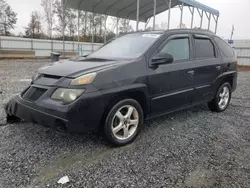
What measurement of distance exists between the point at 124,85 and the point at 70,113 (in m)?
0.86

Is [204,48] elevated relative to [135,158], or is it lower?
elevated

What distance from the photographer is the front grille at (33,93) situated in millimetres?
3023

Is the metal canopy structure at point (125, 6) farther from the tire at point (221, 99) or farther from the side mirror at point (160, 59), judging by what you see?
the side mirror at point (160, 59)

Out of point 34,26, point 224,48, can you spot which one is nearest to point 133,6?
point 224,48

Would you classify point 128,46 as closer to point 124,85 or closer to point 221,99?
point 124,85

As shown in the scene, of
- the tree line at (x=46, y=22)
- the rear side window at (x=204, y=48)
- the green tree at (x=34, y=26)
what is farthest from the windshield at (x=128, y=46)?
the green tree at (x=34, y=26)

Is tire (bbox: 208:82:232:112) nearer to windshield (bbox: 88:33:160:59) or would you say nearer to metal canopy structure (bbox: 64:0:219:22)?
windshield (bbox: 88:33:160:59)

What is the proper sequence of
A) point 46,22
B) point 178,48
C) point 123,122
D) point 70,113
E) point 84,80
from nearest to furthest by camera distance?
point 70,113 → point 84,80 → point 123,122 → point 178,48 → point 46,22

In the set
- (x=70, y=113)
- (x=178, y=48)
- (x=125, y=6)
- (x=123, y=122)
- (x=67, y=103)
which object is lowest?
(x=123, y=122)

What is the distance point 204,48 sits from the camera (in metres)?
4.61

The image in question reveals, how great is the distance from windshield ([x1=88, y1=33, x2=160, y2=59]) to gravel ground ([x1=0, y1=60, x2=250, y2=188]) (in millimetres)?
1359

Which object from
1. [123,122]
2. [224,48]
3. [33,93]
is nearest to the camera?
[33,93]

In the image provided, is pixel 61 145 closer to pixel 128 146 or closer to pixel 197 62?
pixel 128 146

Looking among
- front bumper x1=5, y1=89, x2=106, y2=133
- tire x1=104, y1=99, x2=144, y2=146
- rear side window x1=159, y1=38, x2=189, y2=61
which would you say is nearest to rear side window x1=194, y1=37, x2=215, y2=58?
rear side window x1=159, y1=38, x2=189, y2=61
